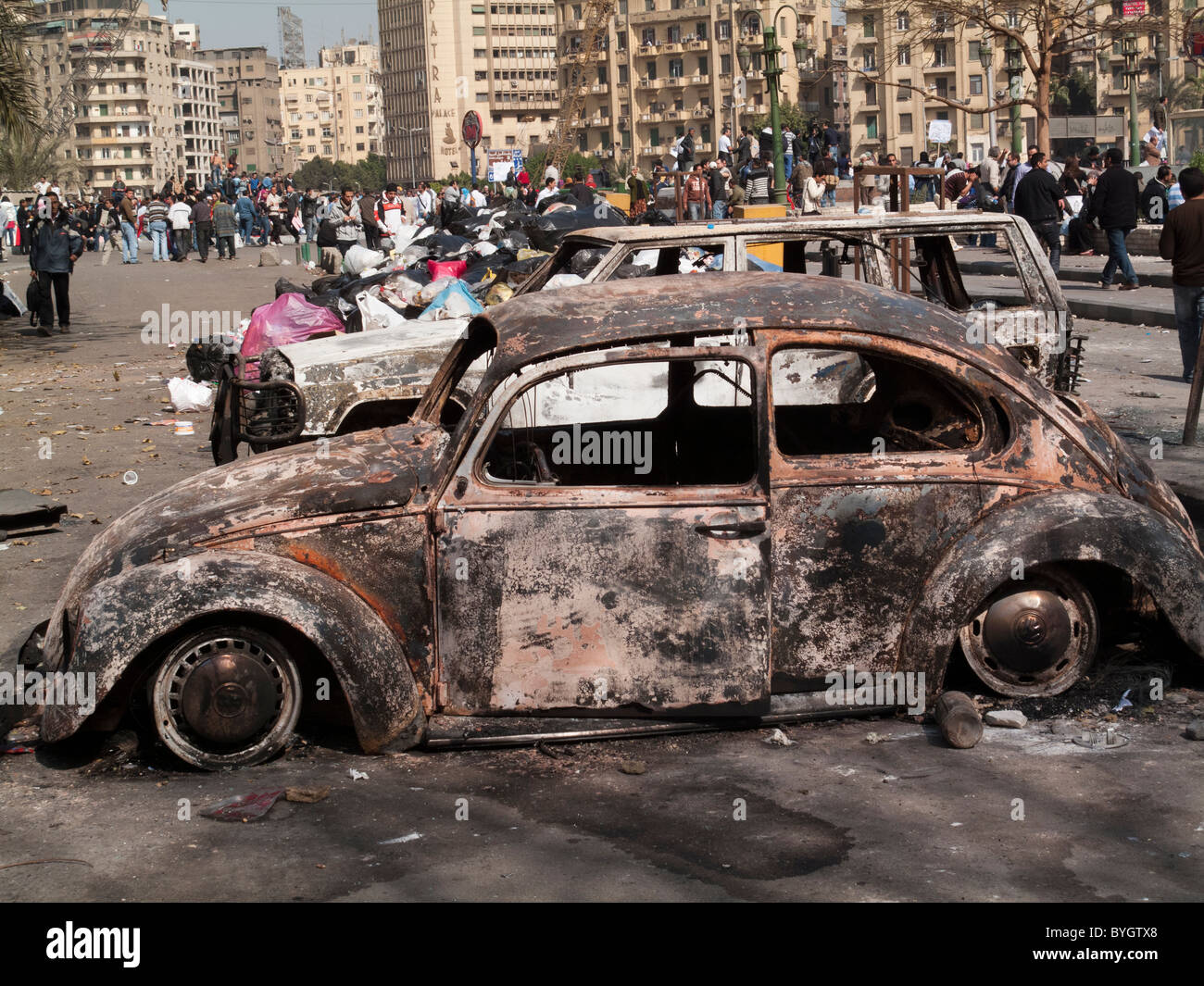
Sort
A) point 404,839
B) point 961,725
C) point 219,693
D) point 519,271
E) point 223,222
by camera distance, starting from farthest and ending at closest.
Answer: point 223,222 < point 519,271 < point 961,725 < point 219,693 < point 404,839

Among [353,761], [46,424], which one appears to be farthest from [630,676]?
[46,424]

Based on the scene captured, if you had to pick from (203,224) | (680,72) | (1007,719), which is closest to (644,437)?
(1007,719)

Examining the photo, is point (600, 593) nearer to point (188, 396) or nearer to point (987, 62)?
point (188, 396)

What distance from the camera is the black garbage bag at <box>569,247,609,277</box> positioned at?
26.8 feet

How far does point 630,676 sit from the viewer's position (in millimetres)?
4789

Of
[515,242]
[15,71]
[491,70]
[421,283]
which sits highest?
[491,70]

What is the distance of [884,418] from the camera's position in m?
5.75

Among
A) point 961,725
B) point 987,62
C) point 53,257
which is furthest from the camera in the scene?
point 987,62

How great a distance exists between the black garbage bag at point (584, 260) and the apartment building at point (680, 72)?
381 feet

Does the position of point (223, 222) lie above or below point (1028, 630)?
above

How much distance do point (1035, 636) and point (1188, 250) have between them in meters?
8.72

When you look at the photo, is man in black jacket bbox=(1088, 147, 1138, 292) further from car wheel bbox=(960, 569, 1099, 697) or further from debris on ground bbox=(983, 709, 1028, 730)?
debris on ground bbox=(983, 709, 1028, 730)

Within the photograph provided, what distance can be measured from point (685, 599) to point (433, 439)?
46.9 inches

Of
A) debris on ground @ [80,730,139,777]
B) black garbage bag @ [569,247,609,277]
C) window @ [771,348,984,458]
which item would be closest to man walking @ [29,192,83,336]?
black garbage bag @ [569,247,609,277]
